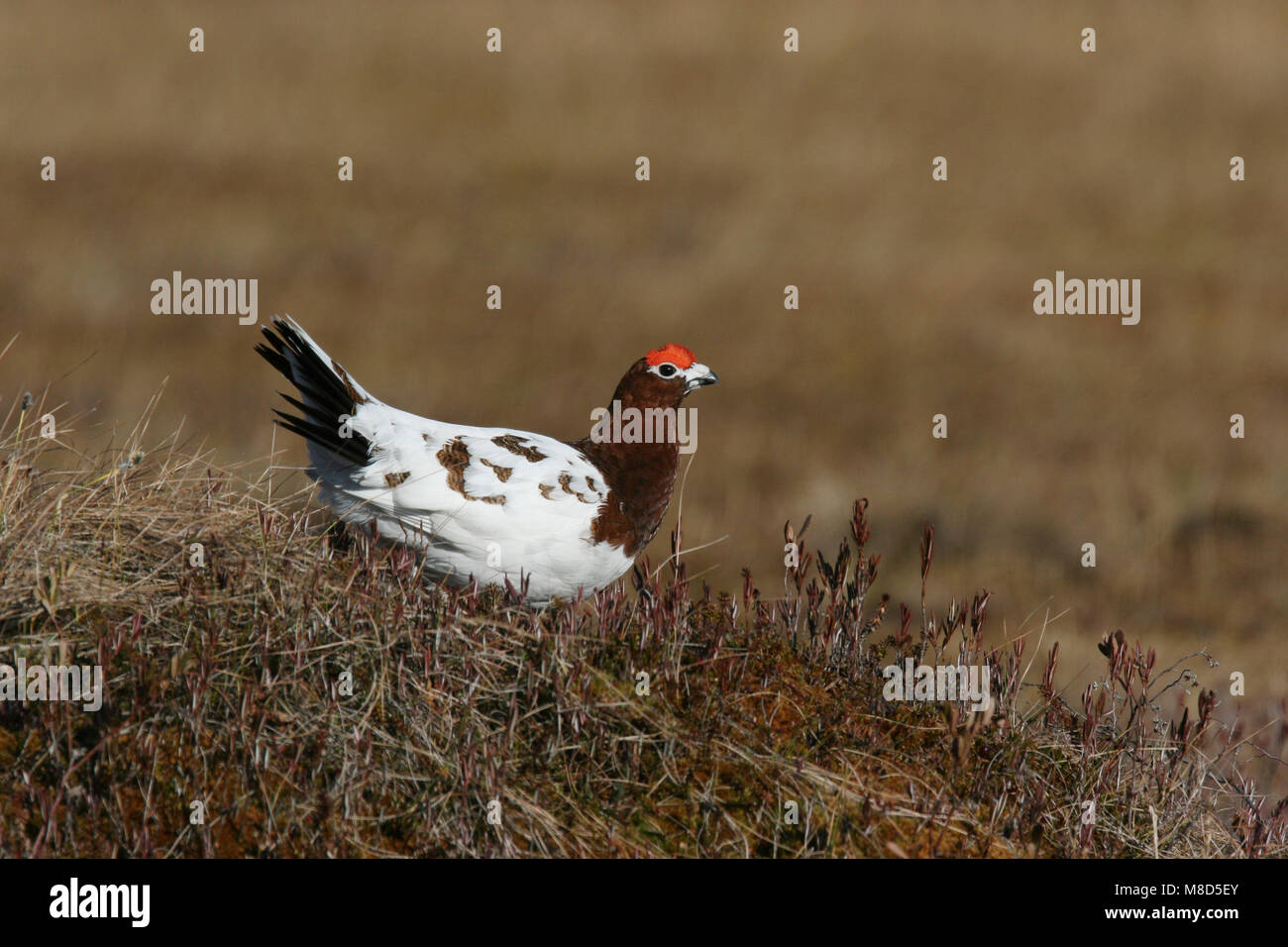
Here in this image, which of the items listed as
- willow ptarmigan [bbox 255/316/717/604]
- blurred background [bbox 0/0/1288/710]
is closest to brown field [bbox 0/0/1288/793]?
blurred background [bbox 0/0/1288/710]

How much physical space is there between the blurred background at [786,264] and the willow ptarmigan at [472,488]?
4339 mm

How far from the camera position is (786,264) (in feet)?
54.7

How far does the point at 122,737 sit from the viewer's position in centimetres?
368

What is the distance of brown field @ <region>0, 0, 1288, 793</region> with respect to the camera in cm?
1155

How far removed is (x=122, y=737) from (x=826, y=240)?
14495mm

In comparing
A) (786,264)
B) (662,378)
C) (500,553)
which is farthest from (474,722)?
(786,264)

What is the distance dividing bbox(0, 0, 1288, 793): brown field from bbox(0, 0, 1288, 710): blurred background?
0.05m

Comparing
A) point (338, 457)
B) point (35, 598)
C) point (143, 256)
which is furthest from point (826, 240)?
point (35, 598)

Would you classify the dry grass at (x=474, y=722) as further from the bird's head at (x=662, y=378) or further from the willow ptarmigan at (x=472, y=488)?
the bird's head at (x=662, y=378)

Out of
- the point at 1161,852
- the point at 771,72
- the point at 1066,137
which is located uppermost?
the point at 771,72

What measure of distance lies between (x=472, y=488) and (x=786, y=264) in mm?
12106

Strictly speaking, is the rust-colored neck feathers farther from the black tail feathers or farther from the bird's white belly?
the black tail feathers

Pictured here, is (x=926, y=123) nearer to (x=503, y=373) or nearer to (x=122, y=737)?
Result: (x=503, y=373)

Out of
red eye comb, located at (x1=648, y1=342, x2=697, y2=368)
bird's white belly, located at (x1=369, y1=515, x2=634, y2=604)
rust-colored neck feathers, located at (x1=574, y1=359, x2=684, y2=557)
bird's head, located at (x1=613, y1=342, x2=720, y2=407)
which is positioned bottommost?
bird's white belly, located at (x1=369, y1=515, x2=634, y2=604)
